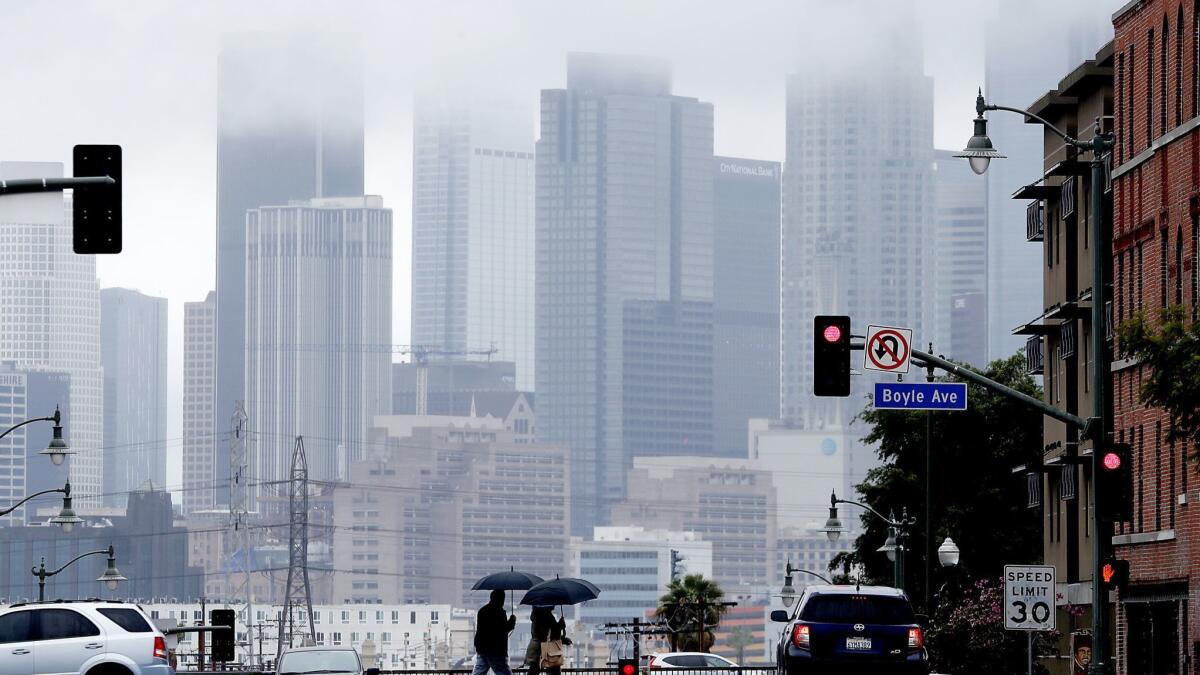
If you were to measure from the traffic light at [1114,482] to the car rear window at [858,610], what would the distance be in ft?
10.6

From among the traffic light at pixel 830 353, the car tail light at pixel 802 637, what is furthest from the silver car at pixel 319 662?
the traffic light at pixel 830 353

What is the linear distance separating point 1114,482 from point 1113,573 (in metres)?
1.33

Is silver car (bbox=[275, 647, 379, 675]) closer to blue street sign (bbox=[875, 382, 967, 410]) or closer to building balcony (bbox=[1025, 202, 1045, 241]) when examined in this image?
blue street sign (bbox=[875, 382, 967, 410])

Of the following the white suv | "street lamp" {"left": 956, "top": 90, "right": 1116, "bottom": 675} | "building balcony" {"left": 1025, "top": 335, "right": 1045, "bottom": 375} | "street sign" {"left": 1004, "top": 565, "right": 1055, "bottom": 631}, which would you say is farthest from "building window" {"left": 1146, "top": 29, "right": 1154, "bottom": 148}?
the white suv

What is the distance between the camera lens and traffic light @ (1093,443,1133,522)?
31.8m

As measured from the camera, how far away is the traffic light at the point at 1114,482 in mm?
31797

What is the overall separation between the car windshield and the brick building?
58.9ft

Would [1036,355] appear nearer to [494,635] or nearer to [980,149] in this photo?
[494,635]

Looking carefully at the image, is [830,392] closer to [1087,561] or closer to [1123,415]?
[1123,415]

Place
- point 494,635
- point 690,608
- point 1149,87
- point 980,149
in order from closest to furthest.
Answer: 1. point 980,149
2. point 494,635
3. point 1149,87
4. point 690,608

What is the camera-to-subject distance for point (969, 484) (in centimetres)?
9744

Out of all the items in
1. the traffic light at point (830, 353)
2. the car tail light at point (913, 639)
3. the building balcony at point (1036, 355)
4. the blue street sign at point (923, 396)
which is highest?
the building balcony at point (1036, 355)

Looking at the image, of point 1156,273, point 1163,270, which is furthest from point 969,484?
point 1163,270

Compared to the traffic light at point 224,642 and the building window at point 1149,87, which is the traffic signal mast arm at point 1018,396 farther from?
the building window at point 1149,87
